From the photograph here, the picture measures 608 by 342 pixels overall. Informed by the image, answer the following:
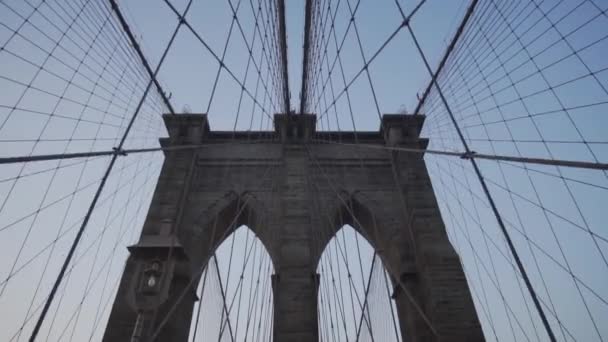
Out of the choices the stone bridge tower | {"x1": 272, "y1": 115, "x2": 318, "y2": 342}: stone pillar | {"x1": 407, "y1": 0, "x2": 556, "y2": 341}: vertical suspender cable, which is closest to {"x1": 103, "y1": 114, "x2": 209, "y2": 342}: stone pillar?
the stone bridge tower

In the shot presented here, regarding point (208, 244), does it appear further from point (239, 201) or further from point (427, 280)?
point (427, 280)

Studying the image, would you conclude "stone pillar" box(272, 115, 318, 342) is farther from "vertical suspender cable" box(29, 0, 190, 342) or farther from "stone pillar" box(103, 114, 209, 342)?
"vertical suspender cable" box(29, 0, 190, 342)

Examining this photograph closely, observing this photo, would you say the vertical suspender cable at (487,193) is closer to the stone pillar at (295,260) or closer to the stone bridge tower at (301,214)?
the stone bridge tower at (301,214)

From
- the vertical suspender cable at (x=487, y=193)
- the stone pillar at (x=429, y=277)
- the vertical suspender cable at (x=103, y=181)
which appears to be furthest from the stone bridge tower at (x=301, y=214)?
the vertical suspender cable at (x=487, y=193)

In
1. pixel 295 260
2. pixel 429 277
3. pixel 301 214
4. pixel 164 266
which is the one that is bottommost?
pixel 164 266

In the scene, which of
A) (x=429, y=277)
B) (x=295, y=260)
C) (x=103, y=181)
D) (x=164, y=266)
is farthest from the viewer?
(x=295, y=260)

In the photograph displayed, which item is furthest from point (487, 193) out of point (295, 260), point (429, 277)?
point (295, 260)

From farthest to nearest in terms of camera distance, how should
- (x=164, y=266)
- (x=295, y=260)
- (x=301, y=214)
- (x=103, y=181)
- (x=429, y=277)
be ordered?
(x=301, y=214), (x=295, y=260), (x=429, y=277), (x=103, y=181), (x=164, y=266)

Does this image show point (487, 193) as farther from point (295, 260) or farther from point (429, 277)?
point (295, 260)
